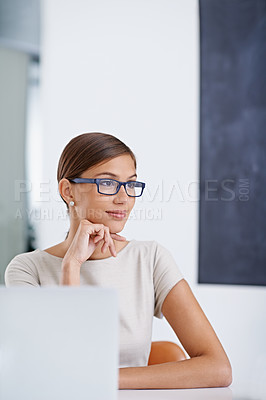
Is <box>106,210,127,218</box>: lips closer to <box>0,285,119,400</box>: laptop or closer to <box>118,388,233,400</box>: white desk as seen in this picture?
<box>118,388,233,400</box>: white desk

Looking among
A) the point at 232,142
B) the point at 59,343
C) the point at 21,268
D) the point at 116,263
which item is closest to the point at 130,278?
the point at 116,263

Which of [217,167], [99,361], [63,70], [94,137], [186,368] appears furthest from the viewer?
[63,70]

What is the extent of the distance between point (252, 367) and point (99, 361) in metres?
2.58

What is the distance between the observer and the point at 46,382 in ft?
2.31

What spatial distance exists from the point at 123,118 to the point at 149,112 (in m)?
0.17

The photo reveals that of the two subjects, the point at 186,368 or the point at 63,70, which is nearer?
the point at 186,368

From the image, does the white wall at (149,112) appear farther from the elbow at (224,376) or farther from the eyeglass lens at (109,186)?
the elbow at (224,376)

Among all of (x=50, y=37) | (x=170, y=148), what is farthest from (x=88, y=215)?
(x=50, y=37)

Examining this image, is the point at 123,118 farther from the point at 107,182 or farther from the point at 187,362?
the point at 187,362

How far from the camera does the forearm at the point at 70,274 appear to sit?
1344 millimetres

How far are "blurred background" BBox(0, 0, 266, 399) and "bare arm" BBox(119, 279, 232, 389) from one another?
1549 mm

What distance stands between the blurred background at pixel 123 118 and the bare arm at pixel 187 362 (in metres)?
1.55

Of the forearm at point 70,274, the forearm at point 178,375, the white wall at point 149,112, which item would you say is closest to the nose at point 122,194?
the forearm at point 70,274

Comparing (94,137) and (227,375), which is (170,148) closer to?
(94,137)
